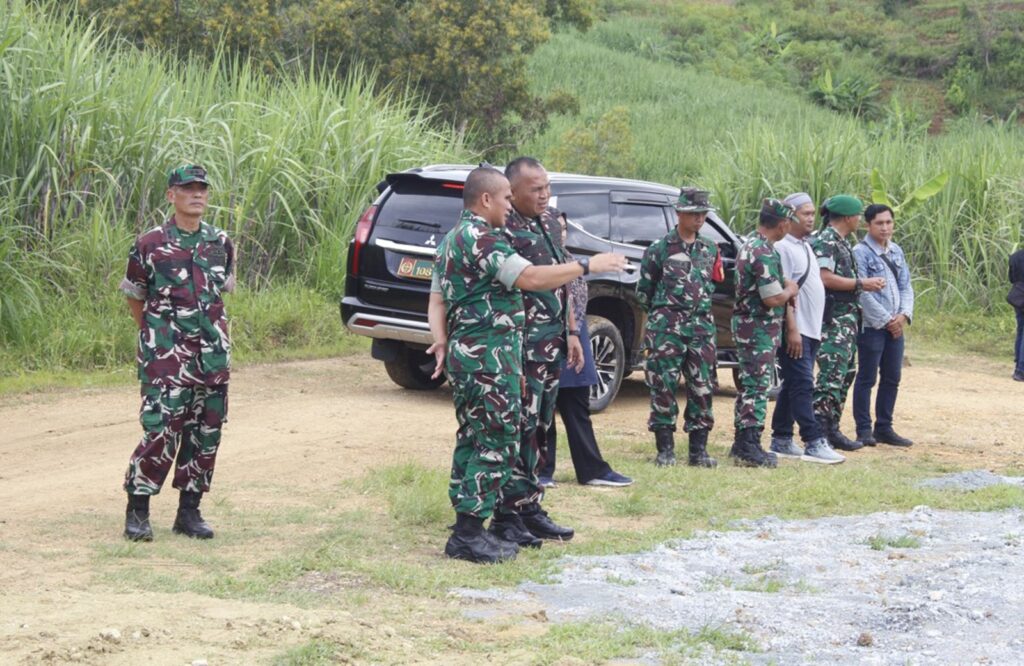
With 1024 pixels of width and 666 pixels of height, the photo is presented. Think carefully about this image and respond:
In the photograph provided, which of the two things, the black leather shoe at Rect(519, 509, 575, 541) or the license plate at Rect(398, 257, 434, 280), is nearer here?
the black leather shoe at Rect(519, 509, 575, 541)

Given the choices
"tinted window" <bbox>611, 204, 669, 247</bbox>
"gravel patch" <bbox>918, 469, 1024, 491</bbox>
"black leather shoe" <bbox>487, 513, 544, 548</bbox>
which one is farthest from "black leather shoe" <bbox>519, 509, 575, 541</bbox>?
"tinted window" <bbox>611, 204, 669, 247</bbox>

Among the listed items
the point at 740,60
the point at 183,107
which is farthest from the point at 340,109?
the point at 740,60

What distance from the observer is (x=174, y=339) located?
→ 21.2 feet

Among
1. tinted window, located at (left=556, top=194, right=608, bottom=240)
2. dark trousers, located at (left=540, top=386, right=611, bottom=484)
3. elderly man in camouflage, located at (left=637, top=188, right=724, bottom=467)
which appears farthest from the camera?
tinted window, located at (left=556, top=194, right=608, bottom=240)

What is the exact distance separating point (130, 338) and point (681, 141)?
66.2 ft

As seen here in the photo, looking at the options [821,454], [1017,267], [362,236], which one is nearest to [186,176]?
[362,236]

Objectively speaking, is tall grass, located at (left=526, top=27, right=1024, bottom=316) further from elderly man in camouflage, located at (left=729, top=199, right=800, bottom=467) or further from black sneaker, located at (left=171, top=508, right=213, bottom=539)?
black sneaker, located at (left=171, top=508, right=213, bottom=539)

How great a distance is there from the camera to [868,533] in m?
7.31

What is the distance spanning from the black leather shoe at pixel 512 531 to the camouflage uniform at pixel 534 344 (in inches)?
2.2

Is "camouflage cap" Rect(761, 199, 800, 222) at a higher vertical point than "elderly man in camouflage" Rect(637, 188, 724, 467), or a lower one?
higher

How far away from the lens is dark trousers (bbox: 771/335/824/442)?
31.2 ft

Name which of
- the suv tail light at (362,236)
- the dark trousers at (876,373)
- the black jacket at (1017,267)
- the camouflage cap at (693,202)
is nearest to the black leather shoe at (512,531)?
the camouflage cap at (693,202)

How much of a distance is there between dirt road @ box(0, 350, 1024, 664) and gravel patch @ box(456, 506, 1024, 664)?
0.97 m

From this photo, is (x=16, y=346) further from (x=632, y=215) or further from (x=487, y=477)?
(x=487, y=477)
